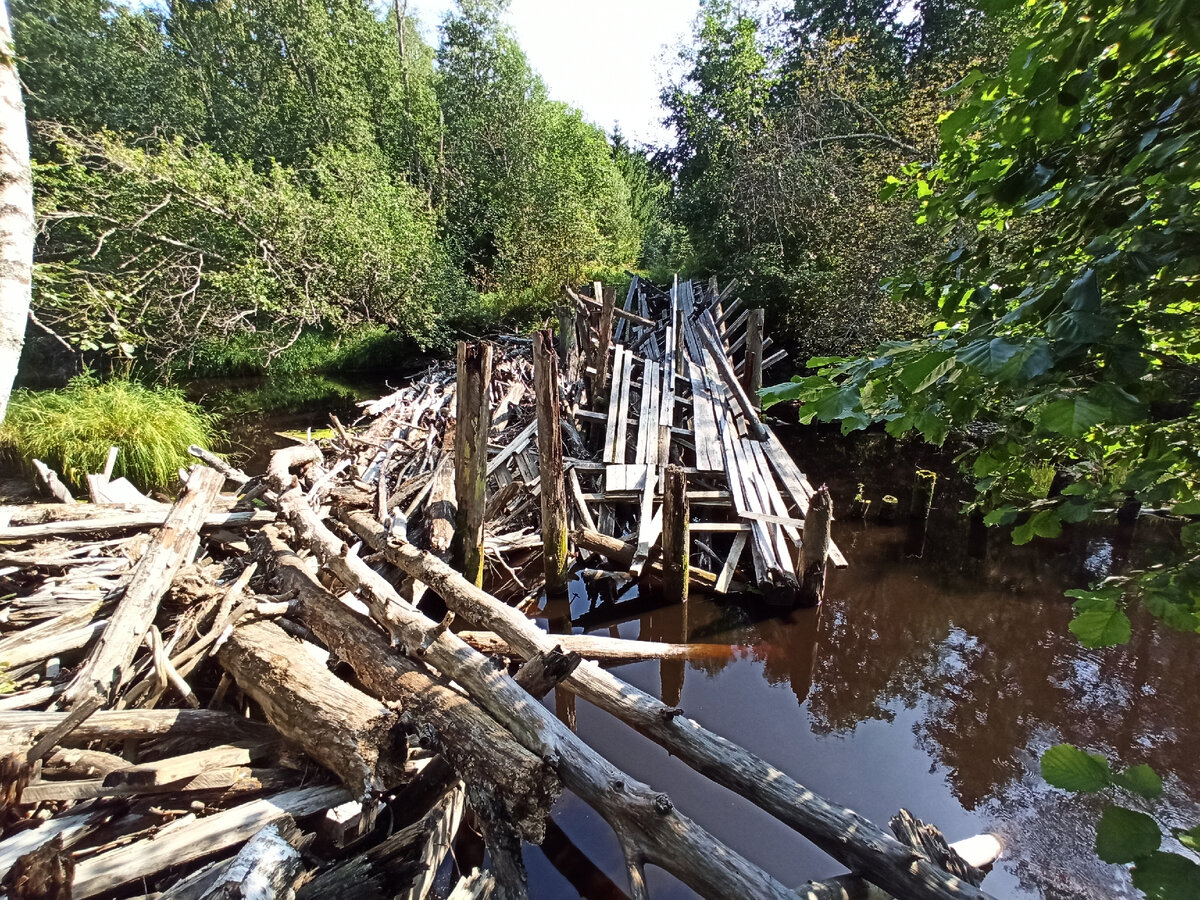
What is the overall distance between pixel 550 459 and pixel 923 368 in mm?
4544

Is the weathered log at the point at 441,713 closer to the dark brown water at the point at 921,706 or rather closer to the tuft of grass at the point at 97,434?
the dark brown water at the point at 921,706

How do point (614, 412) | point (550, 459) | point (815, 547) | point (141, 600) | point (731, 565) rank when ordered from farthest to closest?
point (614, 412) < point (731, 565) < point (815, 547) < point (550, 459) < point (141, 600)

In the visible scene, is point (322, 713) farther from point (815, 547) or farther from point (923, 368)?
point (815, 547)

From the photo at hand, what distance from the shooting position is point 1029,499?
2002mm

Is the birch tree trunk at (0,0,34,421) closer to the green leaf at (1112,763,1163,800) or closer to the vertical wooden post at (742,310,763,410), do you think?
the green leaf at (1112,763,1163,800)

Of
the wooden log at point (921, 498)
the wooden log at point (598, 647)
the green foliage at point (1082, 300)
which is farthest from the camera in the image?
the wooden log at point (921, 498)

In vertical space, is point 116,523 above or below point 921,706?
above

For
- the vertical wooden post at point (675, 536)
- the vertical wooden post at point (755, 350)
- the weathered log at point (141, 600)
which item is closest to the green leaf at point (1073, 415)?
the weathered log at point (141, 600)

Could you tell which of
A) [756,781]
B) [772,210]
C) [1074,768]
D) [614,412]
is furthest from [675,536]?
[772,210]

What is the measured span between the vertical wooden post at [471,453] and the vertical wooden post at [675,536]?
6.26ft

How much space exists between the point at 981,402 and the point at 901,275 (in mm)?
759

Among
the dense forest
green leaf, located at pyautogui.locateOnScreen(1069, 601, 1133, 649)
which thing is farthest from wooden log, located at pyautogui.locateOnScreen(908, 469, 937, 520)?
green leaf, located at pyautogui.locateOnScreen(1069, 601, 1133, 649)

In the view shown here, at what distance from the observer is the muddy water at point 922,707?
3701mm

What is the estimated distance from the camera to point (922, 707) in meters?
5.04
